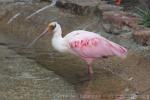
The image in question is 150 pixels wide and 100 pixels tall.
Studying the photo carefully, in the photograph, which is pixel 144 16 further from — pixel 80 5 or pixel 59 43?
pixel 59 43

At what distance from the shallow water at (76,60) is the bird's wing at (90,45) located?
33 centimetres

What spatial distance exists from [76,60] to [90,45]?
0.96 m

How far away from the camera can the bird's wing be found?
26.5 feet

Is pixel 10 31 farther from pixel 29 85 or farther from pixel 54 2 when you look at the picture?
pixel 29 85

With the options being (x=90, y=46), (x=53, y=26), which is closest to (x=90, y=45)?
(x=90, y=46)

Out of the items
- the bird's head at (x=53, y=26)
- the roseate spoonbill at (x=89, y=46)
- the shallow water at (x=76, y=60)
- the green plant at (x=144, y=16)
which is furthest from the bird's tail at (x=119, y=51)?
the green plant at (x=144, y=16)

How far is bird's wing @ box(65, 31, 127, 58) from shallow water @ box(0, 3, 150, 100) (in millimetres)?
333

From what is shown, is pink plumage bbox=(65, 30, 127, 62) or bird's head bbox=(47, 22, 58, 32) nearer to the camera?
pink plumage bbox=(65, 30, 127, 62)

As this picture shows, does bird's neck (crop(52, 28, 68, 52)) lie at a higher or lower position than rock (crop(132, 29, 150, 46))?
higher

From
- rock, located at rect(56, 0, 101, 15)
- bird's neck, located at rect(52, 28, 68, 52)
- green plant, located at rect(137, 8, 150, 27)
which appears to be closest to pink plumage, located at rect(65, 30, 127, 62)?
bird's neck, located at rect(52, 28, 68, 52)

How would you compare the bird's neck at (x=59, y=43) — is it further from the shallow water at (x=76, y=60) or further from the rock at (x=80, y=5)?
the rock at (x=80, y=5)

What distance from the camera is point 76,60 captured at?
9.09m

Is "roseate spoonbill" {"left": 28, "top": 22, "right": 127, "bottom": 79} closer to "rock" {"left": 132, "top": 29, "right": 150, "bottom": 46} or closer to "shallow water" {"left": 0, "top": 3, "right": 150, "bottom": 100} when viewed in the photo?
"shallow water" {"left": 0, "top": 3, "right": 150, "bottom": 100}

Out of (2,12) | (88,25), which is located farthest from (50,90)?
(2,12)
